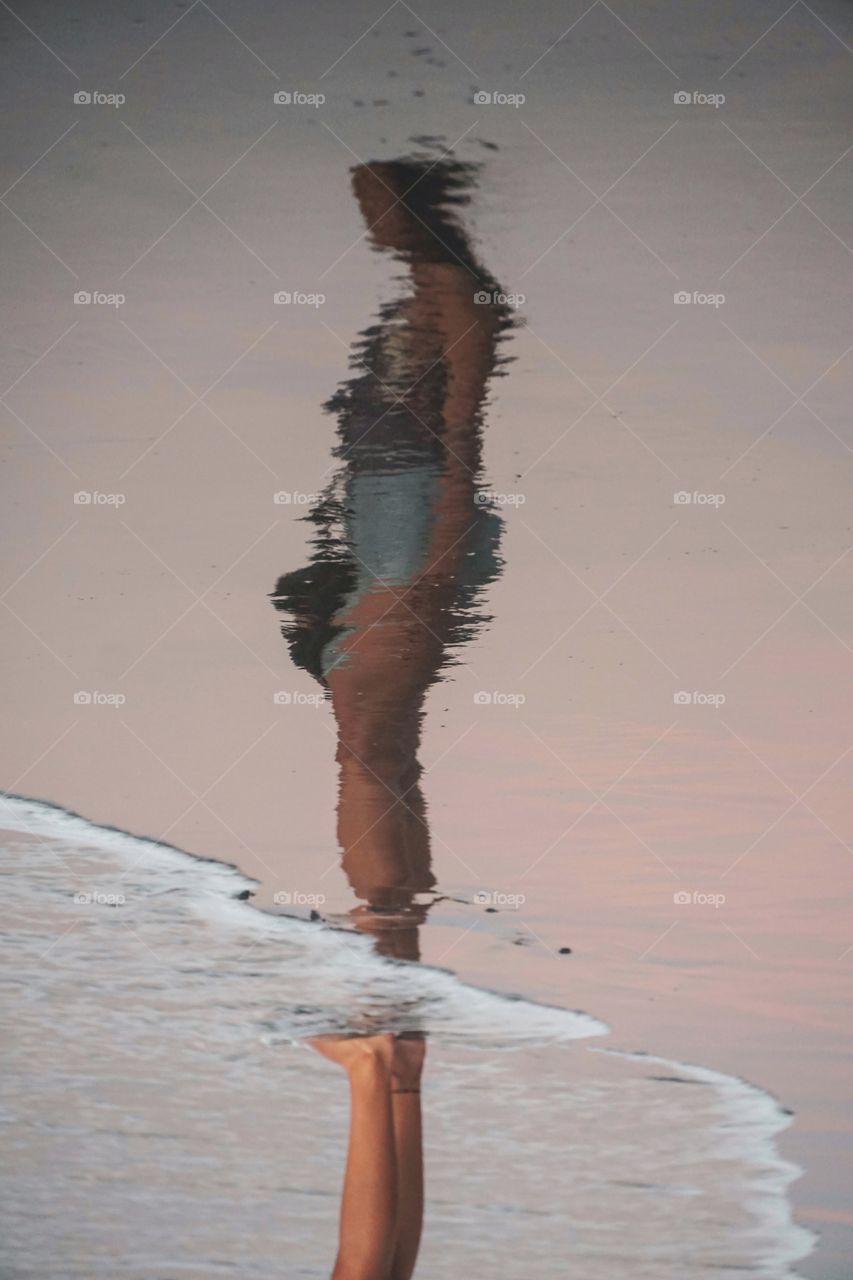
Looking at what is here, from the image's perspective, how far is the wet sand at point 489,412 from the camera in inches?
118

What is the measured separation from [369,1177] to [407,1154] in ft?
0.31

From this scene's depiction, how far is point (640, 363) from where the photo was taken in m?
3.55

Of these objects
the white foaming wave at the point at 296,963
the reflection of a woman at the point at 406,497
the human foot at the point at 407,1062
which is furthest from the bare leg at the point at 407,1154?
the reflection of a woman at the point at 406,497

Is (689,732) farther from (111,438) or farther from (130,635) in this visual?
(111,438)

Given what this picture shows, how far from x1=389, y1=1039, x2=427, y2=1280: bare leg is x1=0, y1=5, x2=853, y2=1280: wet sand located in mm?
1019

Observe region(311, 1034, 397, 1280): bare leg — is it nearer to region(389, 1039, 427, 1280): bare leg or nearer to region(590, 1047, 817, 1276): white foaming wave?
region(389, 1039, 427, 1280): bare leg

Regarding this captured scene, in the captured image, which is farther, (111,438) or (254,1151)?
(111,438)

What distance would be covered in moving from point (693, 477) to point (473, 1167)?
7.46 ft

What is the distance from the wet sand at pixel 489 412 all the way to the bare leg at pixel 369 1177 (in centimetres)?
108

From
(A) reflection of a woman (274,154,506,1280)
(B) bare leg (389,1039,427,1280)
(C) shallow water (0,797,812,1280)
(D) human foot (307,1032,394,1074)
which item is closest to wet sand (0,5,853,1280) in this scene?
(A) reflection of a woman (274,154,506,1280)

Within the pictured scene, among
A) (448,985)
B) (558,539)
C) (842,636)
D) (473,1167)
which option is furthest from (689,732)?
(473,1167)

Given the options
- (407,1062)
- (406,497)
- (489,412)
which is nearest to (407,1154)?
(407,1062)

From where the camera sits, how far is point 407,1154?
1567mm

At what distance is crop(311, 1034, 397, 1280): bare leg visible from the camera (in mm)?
1390
